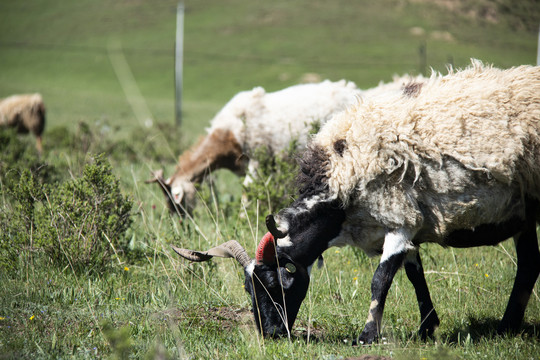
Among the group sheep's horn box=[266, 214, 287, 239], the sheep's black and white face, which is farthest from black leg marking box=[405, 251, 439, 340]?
sheep's horn box=[266, 214, 287, 239]

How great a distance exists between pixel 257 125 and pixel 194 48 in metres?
65.8

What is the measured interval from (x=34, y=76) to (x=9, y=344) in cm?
6397

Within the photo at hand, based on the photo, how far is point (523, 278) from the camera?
14.5ft

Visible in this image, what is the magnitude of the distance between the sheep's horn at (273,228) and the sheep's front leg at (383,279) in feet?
2.63

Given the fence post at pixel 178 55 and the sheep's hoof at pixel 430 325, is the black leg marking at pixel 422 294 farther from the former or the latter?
the fence post at pixel 178 55

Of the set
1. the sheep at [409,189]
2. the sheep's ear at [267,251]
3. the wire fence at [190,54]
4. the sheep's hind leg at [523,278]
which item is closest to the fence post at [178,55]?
the sheep at [409,189]

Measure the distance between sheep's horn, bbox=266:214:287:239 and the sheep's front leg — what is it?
2.63 feet

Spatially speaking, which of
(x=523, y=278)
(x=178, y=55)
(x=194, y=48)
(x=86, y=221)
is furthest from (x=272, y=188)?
(x=194, y=48)

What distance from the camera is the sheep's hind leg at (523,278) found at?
4.32 meters

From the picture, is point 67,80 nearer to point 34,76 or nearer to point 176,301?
point 34,76

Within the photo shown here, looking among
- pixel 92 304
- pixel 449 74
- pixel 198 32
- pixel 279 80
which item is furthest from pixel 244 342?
pixel 198 32

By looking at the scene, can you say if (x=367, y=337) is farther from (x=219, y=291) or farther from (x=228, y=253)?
(x=219, y=291)

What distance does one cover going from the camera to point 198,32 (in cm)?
7769

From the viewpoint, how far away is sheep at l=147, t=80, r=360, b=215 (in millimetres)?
8711
